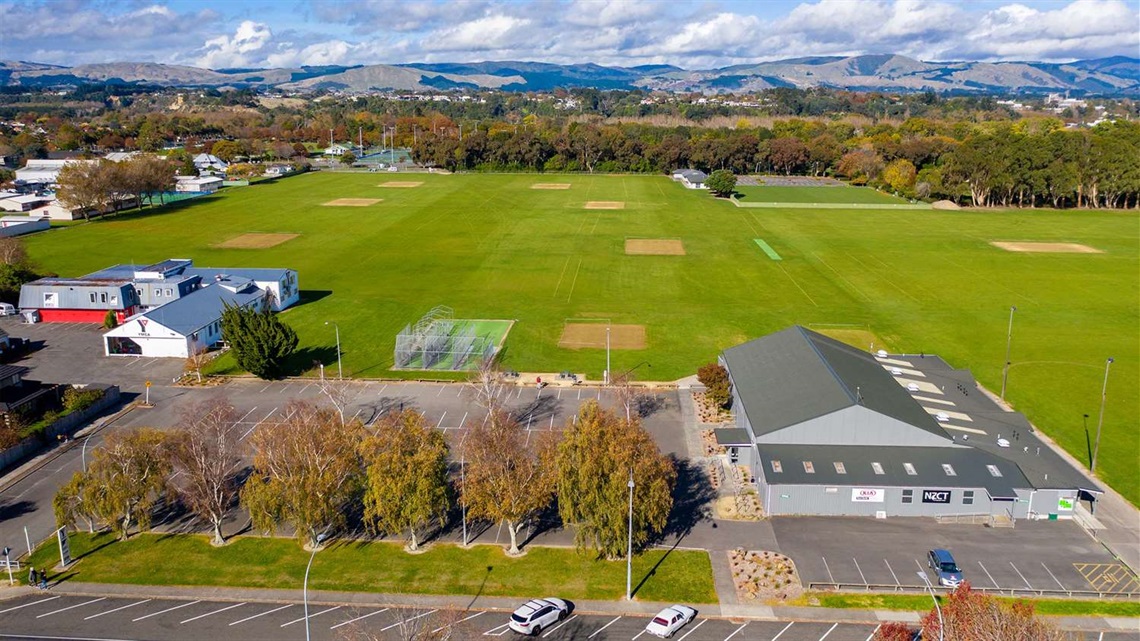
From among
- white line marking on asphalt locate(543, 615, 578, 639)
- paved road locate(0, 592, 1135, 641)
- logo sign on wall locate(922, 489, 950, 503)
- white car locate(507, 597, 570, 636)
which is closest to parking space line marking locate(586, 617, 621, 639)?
paved road locate(0, 592, 1135, 641)

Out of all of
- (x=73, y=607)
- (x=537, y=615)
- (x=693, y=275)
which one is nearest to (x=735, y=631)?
(x=537, y=615)

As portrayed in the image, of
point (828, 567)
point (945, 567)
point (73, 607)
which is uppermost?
point (945, 567)

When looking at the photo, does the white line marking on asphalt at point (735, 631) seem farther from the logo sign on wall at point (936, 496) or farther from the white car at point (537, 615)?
the logo sign on wall at point (936, 496)

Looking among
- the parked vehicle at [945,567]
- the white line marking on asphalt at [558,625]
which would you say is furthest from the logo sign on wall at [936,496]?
the white line marking on asphalt at [558,625]

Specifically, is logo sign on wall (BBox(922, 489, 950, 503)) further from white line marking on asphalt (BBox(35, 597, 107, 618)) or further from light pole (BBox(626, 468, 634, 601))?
white line marking on asphalt (BBox(35, 597, 107, 618))

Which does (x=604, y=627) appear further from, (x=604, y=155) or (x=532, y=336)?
(x=604, y=155)

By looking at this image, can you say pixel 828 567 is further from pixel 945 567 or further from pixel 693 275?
pixel 693 275
